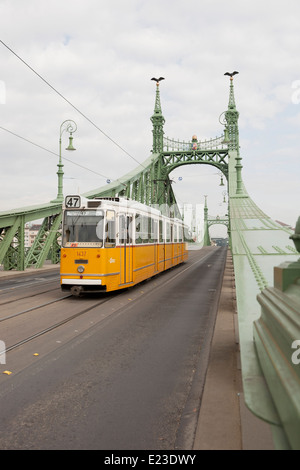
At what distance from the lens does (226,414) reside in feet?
11.6

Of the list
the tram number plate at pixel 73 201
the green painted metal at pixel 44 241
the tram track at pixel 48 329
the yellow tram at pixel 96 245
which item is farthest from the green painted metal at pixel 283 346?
the green painted metal at pixel 44 241

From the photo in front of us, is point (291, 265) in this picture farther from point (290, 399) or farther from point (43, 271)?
point (43, 271)

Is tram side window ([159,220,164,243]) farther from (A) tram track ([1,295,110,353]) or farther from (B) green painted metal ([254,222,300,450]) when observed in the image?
(B) green painted metal ([254,222,300,450])

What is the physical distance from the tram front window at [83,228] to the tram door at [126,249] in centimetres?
94

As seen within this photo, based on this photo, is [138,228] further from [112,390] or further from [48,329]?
[112,390]

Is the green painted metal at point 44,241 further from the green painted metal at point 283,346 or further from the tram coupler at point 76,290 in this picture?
the green painted metal at point 283,346

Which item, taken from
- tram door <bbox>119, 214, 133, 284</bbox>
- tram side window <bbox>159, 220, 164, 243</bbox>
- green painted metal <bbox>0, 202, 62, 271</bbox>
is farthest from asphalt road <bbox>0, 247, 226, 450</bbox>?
green painted metal <bbox>0, 202, 62, 271</bbox>

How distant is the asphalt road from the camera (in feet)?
10.5

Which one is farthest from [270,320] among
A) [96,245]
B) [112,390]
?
[96,245]

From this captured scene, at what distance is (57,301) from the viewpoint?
33.1ft

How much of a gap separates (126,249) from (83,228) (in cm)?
168

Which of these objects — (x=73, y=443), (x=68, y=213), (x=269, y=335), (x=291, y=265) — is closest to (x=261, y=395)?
(x=269, y=335)

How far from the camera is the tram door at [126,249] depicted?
11.5 m

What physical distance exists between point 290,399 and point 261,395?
564 mm
